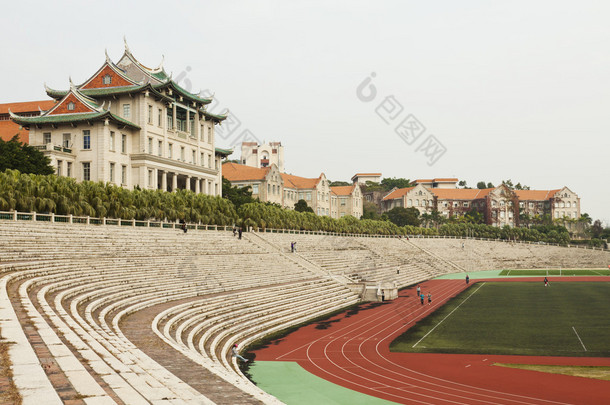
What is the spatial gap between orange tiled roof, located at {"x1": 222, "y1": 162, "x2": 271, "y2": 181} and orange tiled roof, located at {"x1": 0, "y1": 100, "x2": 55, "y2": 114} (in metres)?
46.3

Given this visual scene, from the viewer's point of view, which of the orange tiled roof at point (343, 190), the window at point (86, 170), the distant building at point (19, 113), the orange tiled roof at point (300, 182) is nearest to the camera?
the window at point (86, 170)

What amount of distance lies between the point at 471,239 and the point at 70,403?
117 metres

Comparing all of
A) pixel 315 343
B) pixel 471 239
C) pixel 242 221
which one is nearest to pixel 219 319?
pixel 315 343

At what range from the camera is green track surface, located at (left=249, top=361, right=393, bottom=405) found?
19.8 m

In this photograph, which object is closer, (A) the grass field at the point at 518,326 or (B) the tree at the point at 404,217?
(A) the grass field at the point at 518,326

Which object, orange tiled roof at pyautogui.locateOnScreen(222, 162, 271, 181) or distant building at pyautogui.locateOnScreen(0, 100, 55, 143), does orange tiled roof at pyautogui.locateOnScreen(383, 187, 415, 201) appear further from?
distant building at pyautogui.locateOnScreen(0, 100, 55, 143)

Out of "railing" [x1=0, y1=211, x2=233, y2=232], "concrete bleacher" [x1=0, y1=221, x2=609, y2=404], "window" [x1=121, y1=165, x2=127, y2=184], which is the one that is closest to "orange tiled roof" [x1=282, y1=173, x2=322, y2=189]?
"concrete bleacher" [x1=0, y1=221, x2=609, y2=404]

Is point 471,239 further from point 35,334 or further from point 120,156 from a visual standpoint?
point 35,334

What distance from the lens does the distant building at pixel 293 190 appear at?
116 meters

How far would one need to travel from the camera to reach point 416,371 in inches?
943

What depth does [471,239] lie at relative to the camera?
393 ft

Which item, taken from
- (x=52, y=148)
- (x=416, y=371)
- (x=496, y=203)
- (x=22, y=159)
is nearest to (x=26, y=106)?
(x=52, y=148)

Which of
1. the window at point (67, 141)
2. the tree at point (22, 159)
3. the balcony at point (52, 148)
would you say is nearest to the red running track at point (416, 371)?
the tree at point (22, 159)

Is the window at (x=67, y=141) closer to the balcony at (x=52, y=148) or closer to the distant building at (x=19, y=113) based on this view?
the balcony at (x=52, y=148)
